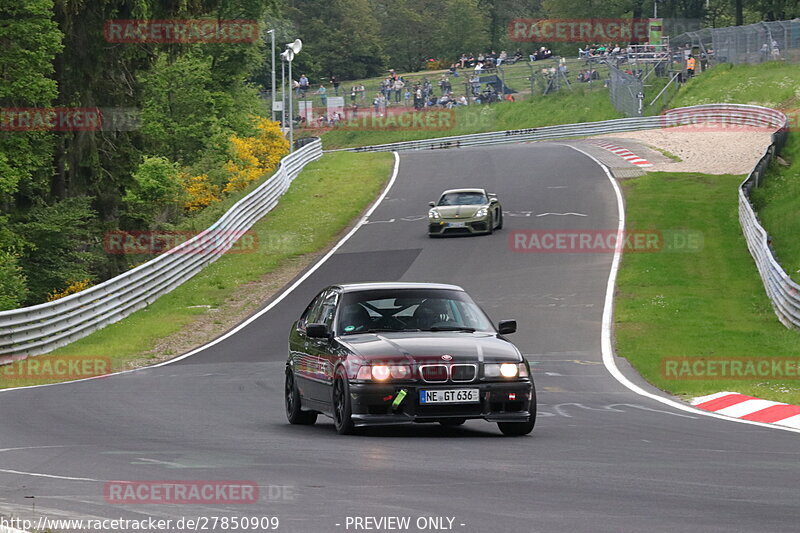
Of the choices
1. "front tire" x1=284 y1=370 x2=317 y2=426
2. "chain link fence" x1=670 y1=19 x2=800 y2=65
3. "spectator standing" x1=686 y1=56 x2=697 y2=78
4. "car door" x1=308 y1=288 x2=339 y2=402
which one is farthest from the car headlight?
"spectator standing" x1=686 y1=56 x2=697 y2=78

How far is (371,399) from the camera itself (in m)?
11.2

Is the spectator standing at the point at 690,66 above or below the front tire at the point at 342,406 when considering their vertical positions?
above

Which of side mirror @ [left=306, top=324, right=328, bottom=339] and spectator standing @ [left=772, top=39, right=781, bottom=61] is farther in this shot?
spectator standing @ [left=772, top=39, right=781, bottom=61]

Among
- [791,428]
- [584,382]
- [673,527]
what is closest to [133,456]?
[673,527]

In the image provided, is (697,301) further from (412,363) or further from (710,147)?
(710,147)

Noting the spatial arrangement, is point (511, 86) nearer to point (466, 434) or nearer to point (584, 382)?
point (584, 382)

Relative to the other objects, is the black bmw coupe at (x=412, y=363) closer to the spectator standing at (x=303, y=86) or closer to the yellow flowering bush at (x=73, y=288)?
the yellow flowering bush at (x=73, y=288)

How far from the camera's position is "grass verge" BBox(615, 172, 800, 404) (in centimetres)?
2072

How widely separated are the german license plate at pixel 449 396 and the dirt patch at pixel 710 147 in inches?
1542

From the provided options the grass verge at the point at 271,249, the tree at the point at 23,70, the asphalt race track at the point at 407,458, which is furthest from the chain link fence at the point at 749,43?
the asphalt race track at the point at 407,458

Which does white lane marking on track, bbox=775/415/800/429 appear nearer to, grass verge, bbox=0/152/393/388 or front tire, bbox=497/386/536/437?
front tire, bbox=497/386/536/437

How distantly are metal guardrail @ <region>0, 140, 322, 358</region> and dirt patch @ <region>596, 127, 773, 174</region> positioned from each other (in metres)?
17.0

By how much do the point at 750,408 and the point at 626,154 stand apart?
142 feet

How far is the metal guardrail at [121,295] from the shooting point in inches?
949
